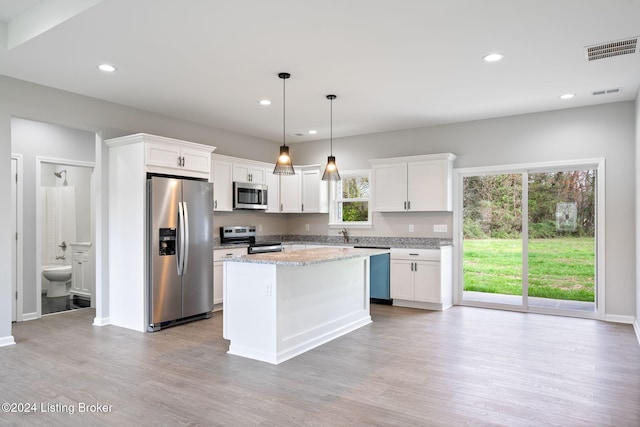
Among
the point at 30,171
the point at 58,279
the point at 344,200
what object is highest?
the point at 30,171

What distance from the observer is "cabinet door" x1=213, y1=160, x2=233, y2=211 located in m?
6.09

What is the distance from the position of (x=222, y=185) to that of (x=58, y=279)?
307 cm

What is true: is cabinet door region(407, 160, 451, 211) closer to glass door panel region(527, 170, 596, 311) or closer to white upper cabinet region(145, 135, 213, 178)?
glass door panel region(527, 170, 596, 311)

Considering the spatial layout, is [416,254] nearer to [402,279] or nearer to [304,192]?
[402,279]

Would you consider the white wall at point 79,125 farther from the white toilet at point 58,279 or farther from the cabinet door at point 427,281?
the cabinet door at point 427,281

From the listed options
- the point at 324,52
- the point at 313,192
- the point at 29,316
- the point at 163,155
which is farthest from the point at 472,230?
the point at 29,316

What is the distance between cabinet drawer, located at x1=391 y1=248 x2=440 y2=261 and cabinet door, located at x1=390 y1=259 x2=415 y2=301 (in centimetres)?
7

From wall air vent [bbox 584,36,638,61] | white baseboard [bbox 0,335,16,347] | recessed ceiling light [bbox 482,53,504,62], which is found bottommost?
white baseboard [bbox 0,335,16,347]

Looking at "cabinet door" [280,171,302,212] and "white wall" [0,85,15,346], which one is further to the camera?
"cabinet door" [280,171,302,212]

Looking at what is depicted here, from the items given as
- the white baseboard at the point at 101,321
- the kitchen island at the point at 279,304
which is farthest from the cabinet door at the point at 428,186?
the white baseboard at the point at 101,321

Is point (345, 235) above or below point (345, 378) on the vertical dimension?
above

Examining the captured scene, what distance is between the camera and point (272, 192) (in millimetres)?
7238

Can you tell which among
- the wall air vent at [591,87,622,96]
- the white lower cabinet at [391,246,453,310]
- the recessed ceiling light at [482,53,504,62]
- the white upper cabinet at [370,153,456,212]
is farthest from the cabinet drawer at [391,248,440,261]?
the recessed ceiling light at [482,53,504,62]

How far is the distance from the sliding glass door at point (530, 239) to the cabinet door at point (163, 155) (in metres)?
3.92
